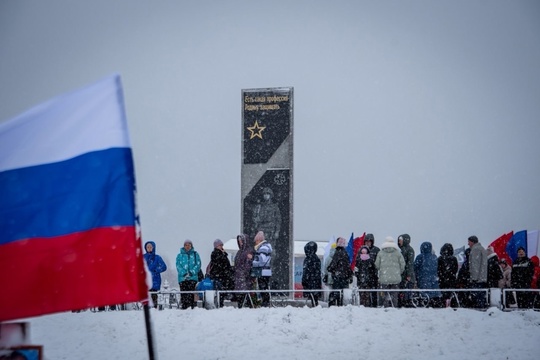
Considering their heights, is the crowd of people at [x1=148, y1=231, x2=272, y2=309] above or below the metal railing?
above

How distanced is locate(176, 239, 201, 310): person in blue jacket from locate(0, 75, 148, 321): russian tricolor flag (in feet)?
43.5

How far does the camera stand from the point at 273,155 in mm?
20828

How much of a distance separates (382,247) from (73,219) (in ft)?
43.7

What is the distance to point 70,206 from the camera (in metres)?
5.03

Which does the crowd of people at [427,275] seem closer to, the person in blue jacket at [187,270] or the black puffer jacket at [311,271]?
the black puffer jacket at [311,271]

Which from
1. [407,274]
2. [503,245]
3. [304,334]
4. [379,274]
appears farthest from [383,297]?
[503,245]

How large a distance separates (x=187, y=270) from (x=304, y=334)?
15.1ft

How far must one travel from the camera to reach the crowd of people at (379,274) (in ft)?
57.7

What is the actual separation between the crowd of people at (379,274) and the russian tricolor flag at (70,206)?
1267 cm

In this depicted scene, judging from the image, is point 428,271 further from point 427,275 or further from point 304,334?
point 304,334

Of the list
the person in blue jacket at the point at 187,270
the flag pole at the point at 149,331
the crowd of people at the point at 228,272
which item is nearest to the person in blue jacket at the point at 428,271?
the crowd of people at the point at 228,272

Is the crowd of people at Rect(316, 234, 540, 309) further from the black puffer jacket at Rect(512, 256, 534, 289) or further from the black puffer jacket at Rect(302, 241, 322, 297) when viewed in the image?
the black puffer jacket at Rect(302, 241, 322, 297)

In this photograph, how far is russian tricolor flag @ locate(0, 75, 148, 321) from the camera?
4816mm

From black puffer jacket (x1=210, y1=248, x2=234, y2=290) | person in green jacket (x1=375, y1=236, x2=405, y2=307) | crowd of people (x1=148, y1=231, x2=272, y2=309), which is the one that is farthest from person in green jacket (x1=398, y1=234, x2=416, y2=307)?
black puffer jacket (x1=210, y1=248, x2=234, y2=290)
